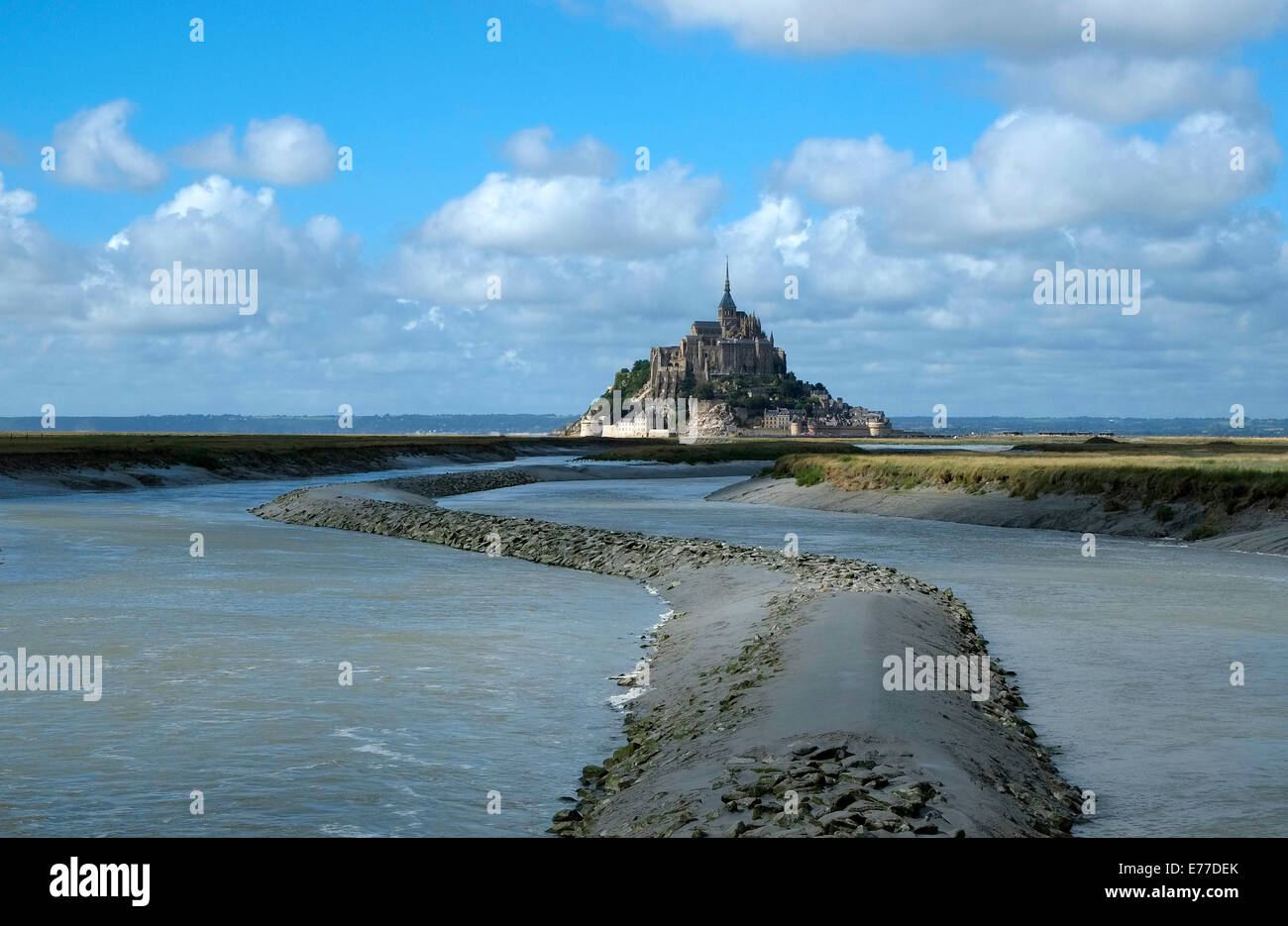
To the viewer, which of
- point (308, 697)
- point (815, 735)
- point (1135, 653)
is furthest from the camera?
point (1135, 653)

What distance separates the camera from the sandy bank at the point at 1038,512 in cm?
3875

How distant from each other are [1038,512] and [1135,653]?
29.6m

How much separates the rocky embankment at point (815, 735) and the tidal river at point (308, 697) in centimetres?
82

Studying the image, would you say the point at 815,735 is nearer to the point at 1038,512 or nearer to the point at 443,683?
the point at 443,683

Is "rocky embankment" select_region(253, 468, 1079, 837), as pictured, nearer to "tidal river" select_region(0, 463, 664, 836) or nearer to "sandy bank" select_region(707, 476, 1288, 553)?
"tidal river" select_region(0, 463, 664, 836)

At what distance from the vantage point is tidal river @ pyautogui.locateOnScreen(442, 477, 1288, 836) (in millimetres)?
11609

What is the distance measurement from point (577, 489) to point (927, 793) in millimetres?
70882

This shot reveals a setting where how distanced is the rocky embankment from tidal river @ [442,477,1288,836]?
674 millimetres

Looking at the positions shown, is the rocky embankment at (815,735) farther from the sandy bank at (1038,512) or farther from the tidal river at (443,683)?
the sandy bank at (1038,512)

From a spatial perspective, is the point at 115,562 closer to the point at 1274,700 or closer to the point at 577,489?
the point at 1274,700

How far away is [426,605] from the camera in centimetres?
2575

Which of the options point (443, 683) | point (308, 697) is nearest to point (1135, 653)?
point (443, 683)

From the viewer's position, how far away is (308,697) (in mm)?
16266

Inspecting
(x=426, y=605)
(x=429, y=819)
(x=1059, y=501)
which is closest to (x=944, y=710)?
(x=429, y=819)
